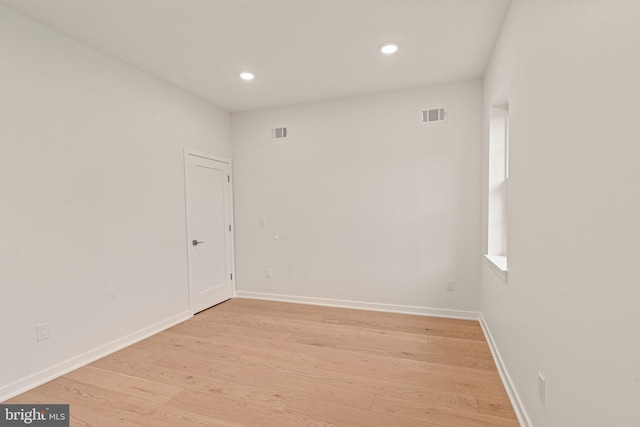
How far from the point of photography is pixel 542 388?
1533mm

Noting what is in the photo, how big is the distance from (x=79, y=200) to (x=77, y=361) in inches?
54.1

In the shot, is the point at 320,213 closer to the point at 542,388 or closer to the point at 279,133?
the point at 279,133

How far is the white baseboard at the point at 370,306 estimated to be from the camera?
3.62 m

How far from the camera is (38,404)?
210cm

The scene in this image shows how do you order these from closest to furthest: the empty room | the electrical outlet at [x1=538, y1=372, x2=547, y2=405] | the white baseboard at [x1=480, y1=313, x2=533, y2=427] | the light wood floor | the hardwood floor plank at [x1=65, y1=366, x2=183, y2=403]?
the empty room → the electrical outlet at [x1=538, y1=372, x2=547, y2=405] → the white baseboard at [x1=480, y1=313, x2=533, y2=427] → the light wood floor → the hardwood floor plank at [x1=65, y1=366, x2=183, y2=403]

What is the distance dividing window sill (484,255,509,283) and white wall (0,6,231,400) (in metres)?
3.36

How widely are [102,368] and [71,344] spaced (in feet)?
1.07

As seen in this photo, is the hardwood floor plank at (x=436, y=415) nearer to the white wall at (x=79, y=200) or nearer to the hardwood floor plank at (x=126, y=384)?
the hardwood floor plank at (x=126, y=384)

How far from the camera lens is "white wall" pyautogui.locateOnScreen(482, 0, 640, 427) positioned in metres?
0.90

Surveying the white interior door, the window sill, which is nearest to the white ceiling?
the white interior door

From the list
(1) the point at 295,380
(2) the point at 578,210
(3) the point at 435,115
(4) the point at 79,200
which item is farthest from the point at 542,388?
(4) the point at 79,200

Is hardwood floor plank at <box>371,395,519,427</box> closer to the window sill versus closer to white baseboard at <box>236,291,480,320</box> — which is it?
the window sill

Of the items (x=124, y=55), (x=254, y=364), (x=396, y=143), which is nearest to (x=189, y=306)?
(x=254, y=364)

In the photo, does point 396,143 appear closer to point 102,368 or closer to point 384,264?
point 384,264
